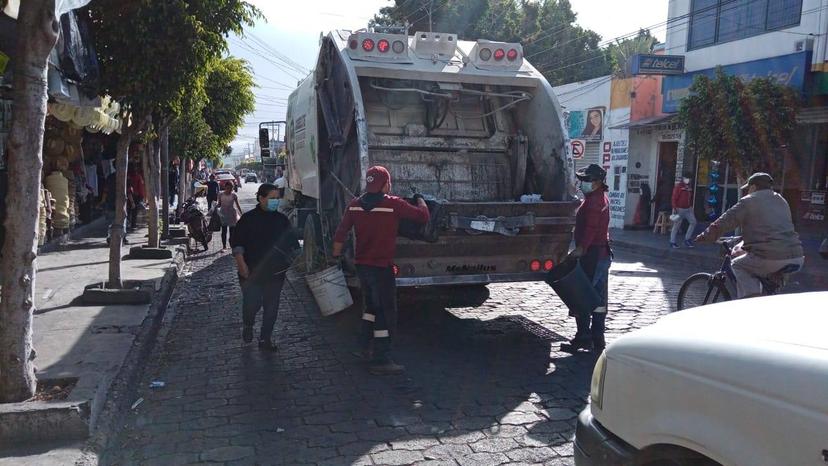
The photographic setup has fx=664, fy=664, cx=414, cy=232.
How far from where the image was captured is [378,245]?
554 cm

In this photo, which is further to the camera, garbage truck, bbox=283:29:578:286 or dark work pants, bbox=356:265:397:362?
garbage truck, bbox=283:29:578:286

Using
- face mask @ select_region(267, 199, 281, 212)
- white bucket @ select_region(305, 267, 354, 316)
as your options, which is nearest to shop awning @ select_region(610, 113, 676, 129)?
white bucket @ select_region(305, 267, 354, 316)

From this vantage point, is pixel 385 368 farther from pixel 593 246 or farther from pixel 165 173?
pixel 165 173

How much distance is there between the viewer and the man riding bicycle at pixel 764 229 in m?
5.91

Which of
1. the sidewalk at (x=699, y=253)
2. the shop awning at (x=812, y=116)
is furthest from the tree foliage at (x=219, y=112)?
the shop awning at (x=812, y=116)

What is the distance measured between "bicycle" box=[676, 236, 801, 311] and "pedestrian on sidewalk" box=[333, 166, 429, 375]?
3.23 m

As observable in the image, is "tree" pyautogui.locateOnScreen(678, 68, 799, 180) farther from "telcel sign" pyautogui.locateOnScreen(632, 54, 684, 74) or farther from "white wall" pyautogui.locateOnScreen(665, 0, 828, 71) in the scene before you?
"telcel sign" pyautogui.locateOnScreen(632, 54, 684, 74)

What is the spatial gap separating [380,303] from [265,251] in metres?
1.33

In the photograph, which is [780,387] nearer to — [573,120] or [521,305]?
[521,305]

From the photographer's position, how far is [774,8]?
1482 centimetres

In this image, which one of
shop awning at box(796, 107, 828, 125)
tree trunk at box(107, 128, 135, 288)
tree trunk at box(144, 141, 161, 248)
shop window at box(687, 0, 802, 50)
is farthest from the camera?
shop window at box(687, 0, 802, 50)

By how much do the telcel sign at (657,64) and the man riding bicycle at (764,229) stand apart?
450 inches

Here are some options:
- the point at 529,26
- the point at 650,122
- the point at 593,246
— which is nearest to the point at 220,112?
the point at 650,122

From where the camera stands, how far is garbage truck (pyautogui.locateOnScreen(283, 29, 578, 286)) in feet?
21.0
